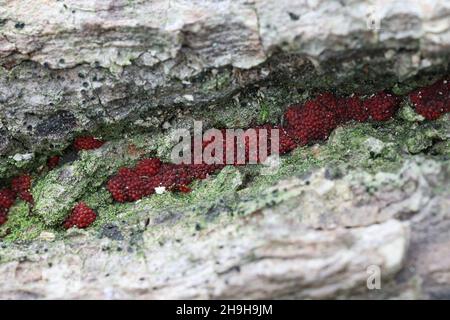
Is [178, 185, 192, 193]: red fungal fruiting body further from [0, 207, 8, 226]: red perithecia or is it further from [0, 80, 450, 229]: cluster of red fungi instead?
[0, 207, 8, 226]: red perithecia

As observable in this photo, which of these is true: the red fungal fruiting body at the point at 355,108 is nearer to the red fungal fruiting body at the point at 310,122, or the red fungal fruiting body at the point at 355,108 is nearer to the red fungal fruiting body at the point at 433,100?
the red fungal fruiting body at the point at 310,122

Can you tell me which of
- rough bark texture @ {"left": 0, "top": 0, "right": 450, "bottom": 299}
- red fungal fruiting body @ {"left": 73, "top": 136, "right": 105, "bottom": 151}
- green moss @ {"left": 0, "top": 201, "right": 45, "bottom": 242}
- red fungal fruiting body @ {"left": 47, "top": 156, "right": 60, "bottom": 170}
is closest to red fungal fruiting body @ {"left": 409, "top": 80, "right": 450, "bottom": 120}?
rough bark texture @ {"left": 0, "top": 0, "right": 450, "bottom": 299}

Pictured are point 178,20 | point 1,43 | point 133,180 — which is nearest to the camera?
point 178,20

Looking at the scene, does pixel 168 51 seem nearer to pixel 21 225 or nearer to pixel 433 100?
pixel 21 225

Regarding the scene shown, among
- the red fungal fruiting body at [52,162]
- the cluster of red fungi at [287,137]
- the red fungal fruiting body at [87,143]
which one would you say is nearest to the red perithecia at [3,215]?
the cluster of red fungi at [287,137]

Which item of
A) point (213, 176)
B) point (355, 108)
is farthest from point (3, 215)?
point (355, 108)
